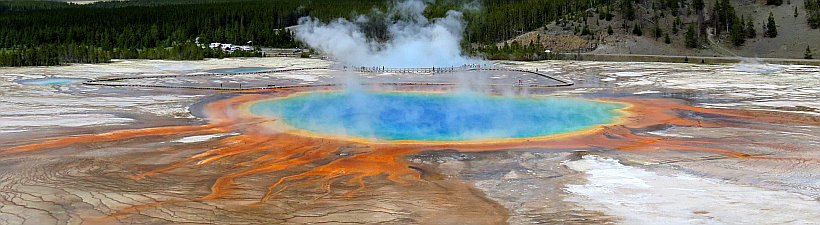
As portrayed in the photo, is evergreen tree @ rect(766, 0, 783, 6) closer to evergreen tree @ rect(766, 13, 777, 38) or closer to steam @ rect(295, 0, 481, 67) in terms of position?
evergreen tree @ rect(766, 13, 777, 38)

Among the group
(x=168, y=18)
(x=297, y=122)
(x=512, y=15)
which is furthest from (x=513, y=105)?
(x=168, y=18)

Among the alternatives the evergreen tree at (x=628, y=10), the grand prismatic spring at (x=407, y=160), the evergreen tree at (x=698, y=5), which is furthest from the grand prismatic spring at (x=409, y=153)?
the evergreen tree at (x=698, y=5)

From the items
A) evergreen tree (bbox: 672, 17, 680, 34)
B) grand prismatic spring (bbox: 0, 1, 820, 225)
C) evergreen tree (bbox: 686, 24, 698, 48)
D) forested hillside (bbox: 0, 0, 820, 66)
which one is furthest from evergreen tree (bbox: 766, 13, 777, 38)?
grand prismatic spring (bbox: 0, 1, 820, 225)

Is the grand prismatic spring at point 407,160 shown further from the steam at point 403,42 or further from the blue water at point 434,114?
the steam at point 403,42

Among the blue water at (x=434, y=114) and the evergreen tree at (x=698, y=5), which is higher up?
the evergreen tree at (x=698, y=5)

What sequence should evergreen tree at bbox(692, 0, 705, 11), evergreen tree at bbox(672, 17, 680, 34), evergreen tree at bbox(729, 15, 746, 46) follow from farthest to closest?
evergreen tree at bbox(692, 0, 705, 11)
evergreen tree at bbox(672, 17, 680, 34)
evergreen tree at bbox(729, 15, 746, 46)

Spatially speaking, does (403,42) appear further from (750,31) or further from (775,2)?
(775,2)

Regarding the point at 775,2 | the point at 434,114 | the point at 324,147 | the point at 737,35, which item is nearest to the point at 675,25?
the point at 737,35
